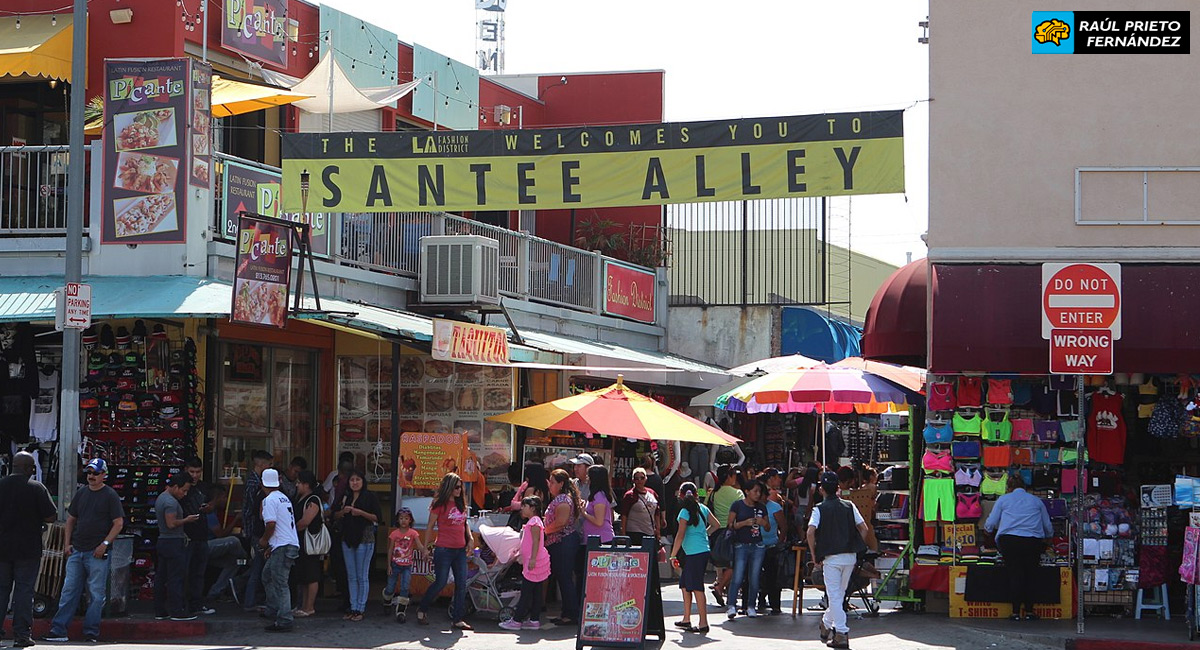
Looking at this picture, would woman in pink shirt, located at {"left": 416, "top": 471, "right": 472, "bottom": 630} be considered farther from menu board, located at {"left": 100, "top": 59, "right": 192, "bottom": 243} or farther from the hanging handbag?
menu board, located at {"left": 100, "top": 59, "right": 192, "bottom": 243}

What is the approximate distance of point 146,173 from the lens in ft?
55.9

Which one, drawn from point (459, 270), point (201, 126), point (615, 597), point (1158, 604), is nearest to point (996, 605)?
point (1158, 604)

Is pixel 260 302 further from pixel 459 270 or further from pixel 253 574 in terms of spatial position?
pixel 459 270

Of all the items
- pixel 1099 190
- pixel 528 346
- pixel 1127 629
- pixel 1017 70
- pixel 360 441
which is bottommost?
pixel 1127 629

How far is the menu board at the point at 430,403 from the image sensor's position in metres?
19.6

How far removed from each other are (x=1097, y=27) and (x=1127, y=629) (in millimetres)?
6668

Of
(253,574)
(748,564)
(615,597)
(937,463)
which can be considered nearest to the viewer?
(615,597)

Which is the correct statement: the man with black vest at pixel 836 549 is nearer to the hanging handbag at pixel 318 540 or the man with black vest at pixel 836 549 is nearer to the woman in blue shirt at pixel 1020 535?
the woman in blue shirt at pixel 1020 535

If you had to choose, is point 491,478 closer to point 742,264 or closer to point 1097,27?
point 1097,27

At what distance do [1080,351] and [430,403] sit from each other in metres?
9.26

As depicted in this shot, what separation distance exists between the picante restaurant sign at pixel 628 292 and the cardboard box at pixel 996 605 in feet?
40.5

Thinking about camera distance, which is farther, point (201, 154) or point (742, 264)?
point (742, 264)

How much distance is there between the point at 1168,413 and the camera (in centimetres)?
1606

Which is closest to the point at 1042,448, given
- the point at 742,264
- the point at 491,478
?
the point at 491,478
